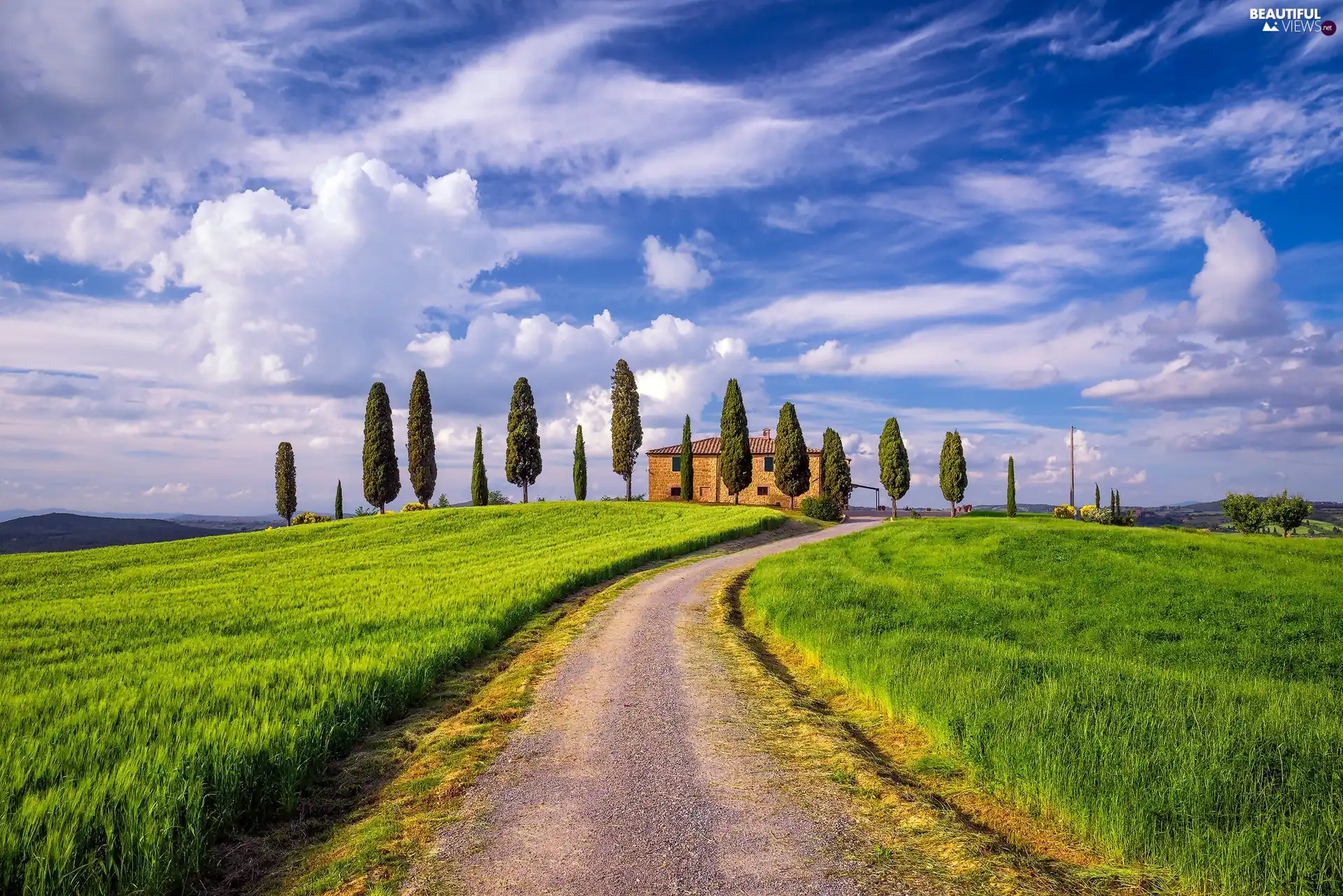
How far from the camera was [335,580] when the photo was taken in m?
26.7

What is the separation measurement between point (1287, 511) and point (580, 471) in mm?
61155

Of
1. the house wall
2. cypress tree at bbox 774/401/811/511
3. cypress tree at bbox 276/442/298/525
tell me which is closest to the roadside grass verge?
cypress tree at bbox 774/401/811/511

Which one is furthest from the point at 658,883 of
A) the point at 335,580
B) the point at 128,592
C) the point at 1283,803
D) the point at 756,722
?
the point at 128,592

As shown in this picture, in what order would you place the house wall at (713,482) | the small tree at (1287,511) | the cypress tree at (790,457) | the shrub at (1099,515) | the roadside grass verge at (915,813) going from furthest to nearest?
1. the house wall at (713,482)
2. the cypress tree at (790,457)
3. the shrub at (1099,515)
4. the small tree at (1287,511)
5. the roadside grass verge at (915,813)

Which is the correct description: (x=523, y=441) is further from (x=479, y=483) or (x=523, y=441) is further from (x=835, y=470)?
(x=835, y=470)

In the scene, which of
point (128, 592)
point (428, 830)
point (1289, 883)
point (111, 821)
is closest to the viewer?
point (1289, 883)

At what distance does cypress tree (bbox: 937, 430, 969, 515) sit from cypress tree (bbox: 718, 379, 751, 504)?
69.5 ft

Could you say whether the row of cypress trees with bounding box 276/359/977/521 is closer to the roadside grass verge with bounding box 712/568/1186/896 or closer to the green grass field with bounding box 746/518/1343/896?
the green grass field with bounding box 746/518/1343/896

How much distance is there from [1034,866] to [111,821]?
8.00m

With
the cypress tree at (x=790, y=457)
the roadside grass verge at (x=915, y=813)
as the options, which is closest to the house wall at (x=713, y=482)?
the cypress tree at (x=790, y=457)

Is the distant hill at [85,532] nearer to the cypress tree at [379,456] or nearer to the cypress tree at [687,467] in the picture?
the cypress tree at [379,456]

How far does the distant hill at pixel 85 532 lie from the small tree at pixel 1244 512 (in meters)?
86.8

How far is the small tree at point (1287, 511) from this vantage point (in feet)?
164

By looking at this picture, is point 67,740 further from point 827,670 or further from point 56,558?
point 56,558
